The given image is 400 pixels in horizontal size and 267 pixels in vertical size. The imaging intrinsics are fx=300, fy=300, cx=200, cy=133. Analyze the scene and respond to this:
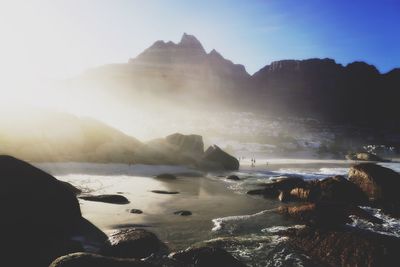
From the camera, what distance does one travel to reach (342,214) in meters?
11.9

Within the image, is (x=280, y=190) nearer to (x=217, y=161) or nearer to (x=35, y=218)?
(x=35, y=218)

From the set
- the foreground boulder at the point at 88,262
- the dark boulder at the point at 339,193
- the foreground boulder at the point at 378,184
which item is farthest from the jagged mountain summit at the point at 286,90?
the foreground boulder at the point at 88,262

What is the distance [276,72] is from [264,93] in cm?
1862

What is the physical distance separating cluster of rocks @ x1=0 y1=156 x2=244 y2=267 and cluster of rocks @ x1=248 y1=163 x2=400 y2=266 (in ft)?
9.96

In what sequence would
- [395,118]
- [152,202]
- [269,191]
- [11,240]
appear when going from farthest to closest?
[395,118], [269,191], [152,202], [11,240]

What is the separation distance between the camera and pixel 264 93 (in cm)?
19050

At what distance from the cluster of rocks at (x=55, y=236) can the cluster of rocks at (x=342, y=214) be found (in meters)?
3.04

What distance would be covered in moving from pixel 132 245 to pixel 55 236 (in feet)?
7.12

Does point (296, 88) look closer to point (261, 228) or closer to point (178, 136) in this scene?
point (178, 136)

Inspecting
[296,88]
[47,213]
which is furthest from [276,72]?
[47,213]

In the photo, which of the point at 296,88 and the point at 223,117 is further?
the point at 296,88

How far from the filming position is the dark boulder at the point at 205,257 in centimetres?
756

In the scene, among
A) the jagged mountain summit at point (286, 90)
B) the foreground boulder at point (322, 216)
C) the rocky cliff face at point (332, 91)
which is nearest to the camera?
the foreground boulder at point (322, 216)

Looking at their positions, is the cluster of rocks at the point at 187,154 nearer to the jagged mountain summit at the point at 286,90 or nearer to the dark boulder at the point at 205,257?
the dark boulder at the point at 205,257
